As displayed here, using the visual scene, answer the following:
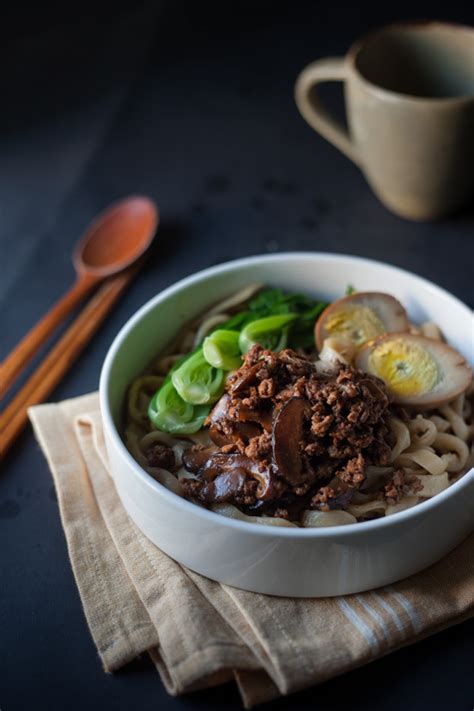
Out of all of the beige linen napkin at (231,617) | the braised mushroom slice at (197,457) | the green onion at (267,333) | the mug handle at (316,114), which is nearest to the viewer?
the beige linen napkin at (231,617)

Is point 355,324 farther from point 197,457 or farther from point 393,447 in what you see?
point 197,457

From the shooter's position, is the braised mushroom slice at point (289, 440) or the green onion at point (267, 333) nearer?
the braised mushroom slice at point (289, 440)

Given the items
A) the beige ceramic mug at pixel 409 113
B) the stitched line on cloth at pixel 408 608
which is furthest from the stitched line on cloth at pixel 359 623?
the beige ceramic mug at pixel 409 113

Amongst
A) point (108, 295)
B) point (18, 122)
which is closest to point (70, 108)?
point (18, 122)

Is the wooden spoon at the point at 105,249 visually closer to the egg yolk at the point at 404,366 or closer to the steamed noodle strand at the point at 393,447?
the steamed noodle strand at the point at 393,447

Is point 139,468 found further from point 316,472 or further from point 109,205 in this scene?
point 109,205

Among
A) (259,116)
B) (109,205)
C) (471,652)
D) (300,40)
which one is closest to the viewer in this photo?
(471,652)

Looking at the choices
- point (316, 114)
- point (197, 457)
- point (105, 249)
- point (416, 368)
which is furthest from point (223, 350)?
point (316, 114)

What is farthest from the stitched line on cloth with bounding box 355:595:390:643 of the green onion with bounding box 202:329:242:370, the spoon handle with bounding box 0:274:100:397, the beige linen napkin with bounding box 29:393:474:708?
the spoon handle with bounding box 0:274:100:397
